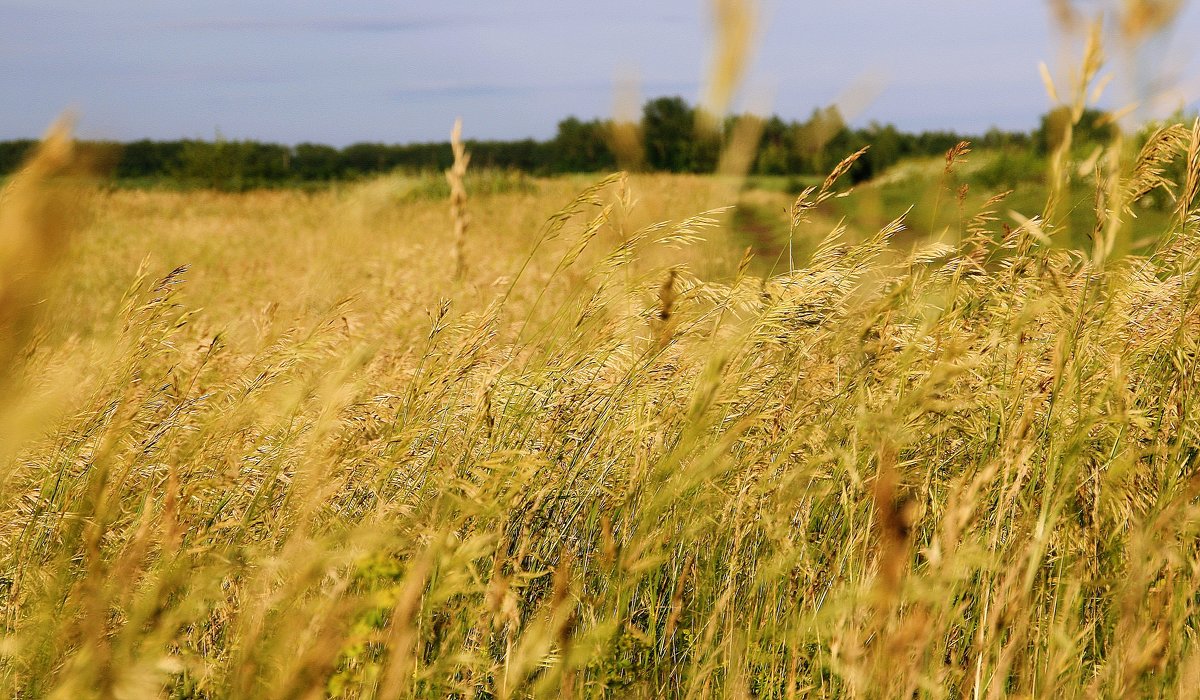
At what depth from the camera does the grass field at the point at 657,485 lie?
129 cm

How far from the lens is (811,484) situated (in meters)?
1.85

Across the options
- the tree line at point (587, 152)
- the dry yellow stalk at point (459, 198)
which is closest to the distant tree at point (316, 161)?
the tree line at point (587, 152)

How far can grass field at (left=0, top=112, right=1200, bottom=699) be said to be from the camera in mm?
1285

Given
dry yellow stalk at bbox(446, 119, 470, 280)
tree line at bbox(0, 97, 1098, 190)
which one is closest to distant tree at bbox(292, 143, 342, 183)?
tree line at bbox(0, 97, 1098, 190)

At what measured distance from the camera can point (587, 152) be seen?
4119cm

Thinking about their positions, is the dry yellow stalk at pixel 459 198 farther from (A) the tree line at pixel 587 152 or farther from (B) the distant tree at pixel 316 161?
(B) the distant tree at pixel 316 161

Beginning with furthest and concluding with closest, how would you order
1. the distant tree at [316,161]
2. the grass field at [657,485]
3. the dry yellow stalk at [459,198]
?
the distant tree at [316,161] → the dry yellow stalk at [459,198] → the grass field at [657,485]

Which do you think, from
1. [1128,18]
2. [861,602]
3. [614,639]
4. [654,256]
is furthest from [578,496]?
[1128,18]

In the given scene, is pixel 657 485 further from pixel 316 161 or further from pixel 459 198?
pixel 316 161

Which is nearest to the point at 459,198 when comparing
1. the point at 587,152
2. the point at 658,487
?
the point at 658,487

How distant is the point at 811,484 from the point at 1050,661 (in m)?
0.59

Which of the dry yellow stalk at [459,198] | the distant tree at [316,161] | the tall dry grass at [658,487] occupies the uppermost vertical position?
the distant tree at [316,161]

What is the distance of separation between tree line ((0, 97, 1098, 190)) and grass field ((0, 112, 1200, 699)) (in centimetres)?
16

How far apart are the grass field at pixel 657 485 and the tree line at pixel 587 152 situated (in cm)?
16
